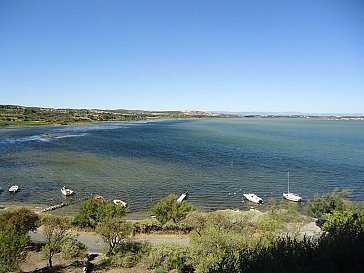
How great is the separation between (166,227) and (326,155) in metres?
55.3

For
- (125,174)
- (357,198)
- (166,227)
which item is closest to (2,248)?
(166,227)

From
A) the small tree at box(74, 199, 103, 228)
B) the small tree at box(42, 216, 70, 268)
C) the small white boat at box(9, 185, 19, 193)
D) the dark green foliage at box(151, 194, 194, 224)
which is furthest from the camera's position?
the small white boat at box(9, 185, 19, 193)

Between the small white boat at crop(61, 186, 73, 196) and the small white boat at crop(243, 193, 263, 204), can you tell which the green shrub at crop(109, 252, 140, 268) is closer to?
the small white boat at crop(243, 193, 263, 204)

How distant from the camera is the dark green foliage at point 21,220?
19.2 meters

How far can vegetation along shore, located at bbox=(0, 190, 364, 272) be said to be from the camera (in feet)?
27.7

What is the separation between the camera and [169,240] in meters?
22.7

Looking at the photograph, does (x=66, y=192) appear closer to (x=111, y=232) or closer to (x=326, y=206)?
(x=111, y=232)

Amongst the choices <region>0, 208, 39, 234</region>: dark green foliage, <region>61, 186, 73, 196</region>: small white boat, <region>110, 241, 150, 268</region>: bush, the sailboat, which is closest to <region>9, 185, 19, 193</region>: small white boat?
<region>61, 186, 73, 196</region>: small white boat

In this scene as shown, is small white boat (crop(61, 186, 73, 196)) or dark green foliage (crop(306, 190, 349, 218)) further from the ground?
dark green foliage (crop(306, 190, 349, 218))

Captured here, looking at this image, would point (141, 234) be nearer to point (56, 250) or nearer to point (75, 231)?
point (75, 231)

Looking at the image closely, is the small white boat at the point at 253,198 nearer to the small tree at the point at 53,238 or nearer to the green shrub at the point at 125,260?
the green shrub at the point at 125,260

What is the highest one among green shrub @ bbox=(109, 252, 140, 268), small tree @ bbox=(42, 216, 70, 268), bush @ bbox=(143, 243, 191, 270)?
small tree @ bbox=(42, 216, 70, 268)

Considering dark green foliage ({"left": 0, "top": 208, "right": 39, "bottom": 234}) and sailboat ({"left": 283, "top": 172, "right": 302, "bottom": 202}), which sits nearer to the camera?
dark green foliage ({"left": 0, "top": 208, "right": 39, "bottom": 234})

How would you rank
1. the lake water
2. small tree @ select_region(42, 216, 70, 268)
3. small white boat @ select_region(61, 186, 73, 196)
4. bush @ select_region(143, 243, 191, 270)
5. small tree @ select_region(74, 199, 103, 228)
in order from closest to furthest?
1. bush @ select_region(143, 243, 191, 270)
2. small tree @ select_region(42, 216, 70, 268)
3. small tree @ select_region(74, 199, 103, 228)
4. small white boat @ select_region(61, 186, 73, 196)
5. the lake water
